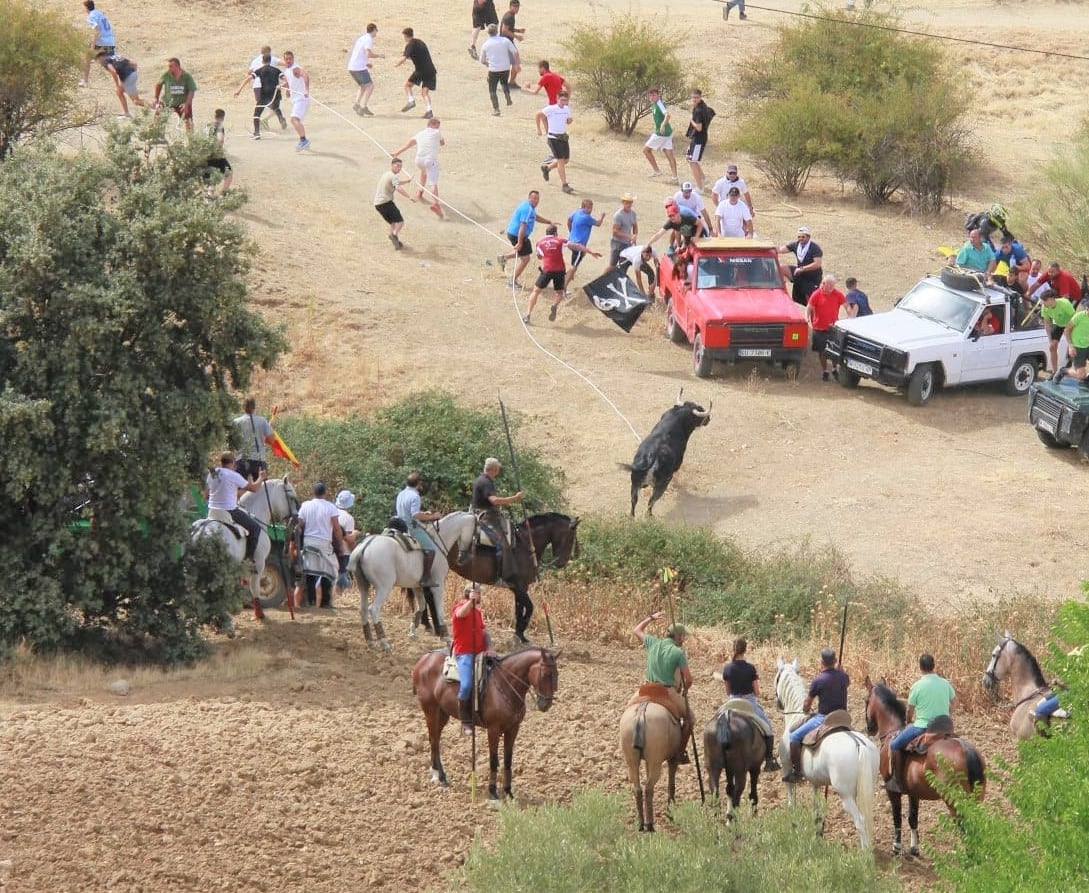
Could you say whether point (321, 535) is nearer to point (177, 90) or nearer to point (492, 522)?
point (492, 522)

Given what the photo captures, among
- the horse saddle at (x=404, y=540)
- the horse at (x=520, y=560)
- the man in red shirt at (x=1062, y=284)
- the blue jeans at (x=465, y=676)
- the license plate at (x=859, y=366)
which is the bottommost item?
the horse at (x=520, y=560)

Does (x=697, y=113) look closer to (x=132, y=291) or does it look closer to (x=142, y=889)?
(x=132, y=291)

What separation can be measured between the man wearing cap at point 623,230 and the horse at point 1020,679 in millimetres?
15329

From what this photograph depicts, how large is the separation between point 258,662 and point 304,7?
108 ft

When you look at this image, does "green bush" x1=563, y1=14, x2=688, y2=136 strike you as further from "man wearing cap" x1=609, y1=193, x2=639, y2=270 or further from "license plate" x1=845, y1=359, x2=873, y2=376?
"license plate" x1=845, y1=359, x2=873, y2=376

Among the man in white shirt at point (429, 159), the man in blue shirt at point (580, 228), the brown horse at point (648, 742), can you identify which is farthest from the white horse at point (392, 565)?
the man in white shirt at point (429, 159)

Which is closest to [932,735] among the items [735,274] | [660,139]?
[735,274]

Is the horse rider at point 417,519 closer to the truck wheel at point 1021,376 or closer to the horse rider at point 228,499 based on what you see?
the horse rider at point 228,499

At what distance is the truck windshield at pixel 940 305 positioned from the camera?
26328 mm

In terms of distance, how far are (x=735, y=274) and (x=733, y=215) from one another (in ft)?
9.97

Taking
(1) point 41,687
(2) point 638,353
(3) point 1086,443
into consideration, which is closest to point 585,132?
(2) point 638,353

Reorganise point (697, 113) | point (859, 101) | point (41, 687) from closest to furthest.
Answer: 1. point (41, 687)
2. point (697, 113)
3. point (859, 101)

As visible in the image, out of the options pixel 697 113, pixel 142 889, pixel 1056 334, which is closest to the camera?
pixel 142 889

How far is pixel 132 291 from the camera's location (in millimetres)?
15961
